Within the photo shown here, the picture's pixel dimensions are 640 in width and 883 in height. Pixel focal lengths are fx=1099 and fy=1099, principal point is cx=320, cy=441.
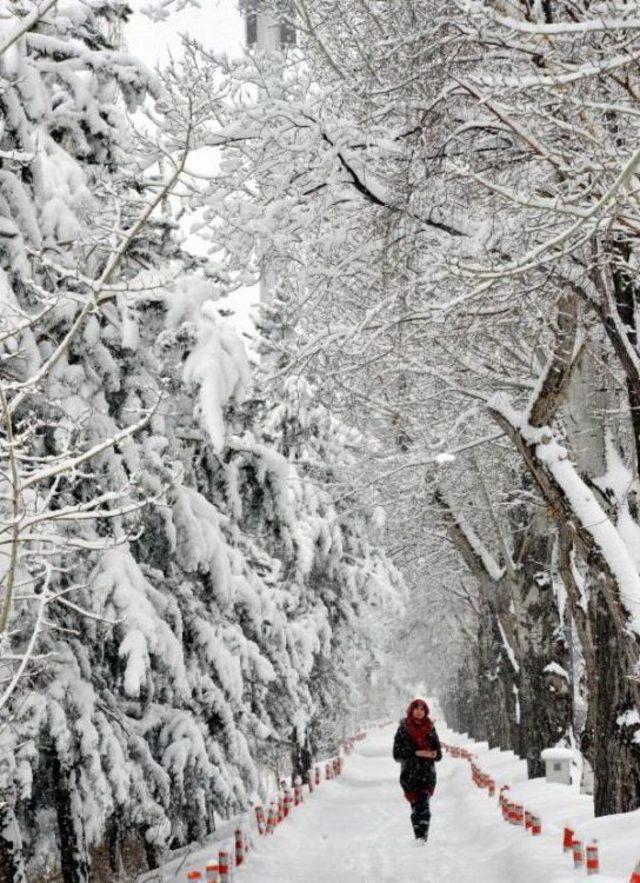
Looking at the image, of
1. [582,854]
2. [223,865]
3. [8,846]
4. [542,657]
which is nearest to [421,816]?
[582,854]

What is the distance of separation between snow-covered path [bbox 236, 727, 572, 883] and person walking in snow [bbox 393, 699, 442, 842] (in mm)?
454

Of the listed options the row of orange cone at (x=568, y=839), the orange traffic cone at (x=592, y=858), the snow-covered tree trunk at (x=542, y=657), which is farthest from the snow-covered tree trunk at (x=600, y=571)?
the snow-covered tree trunk at (x=542, y=657)

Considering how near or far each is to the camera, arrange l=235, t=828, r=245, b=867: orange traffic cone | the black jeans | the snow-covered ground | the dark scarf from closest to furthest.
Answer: the snow-covered ground → l=235, t=828, r=245, b=867: orange traffic cone → the black jeans → the dark scarf

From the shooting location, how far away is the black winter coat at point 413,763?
12672mm

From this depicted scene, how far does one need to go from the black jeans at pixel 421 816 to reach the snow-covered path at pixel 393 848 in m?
0.20

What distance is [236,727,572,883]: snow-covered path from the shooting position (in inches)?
427

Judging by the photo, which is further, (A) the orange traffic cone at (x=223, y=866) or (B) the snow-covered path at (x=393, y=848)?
(B) the snow-covered path at (x=393, y=848)

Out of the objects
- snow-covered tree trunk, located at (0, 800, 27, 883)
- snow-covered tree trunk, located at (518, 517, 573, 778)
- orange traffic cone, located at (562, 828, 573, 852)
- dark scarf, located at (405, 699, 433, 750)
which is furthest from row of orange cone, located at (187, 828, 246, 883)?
snow-covered tree trunk, located at (518, 517, 573, 778)

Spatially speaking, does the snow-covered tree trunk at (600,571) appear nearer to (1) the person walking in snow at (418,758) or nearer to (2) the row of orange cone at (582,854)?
(2) the row of orange cone at (582,854)

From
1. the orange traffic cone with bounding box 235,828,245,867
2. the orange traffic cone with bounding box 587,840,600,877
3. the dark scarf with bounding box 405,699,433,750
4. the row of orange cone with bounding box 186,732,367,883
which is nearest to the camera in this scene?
the orange traffic cone with bounding box 587,840,600,877

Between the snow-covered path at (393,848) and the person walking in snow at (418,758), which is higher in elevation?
the person walking in snow at (418,758)

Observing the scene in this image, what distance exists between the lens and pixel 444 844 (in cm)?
1364

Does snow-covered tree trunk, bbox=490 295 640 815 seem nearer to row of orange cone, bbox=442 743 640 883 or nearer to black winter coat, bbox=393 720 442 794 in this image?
row of orange cone, bbox=442 743 640 883

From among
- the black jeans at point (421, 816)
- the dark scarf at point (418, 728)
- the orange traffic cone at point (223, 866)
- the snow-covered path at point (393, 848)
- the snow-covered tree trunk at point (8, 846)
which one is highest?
the dark scarf at point (418, 728)
